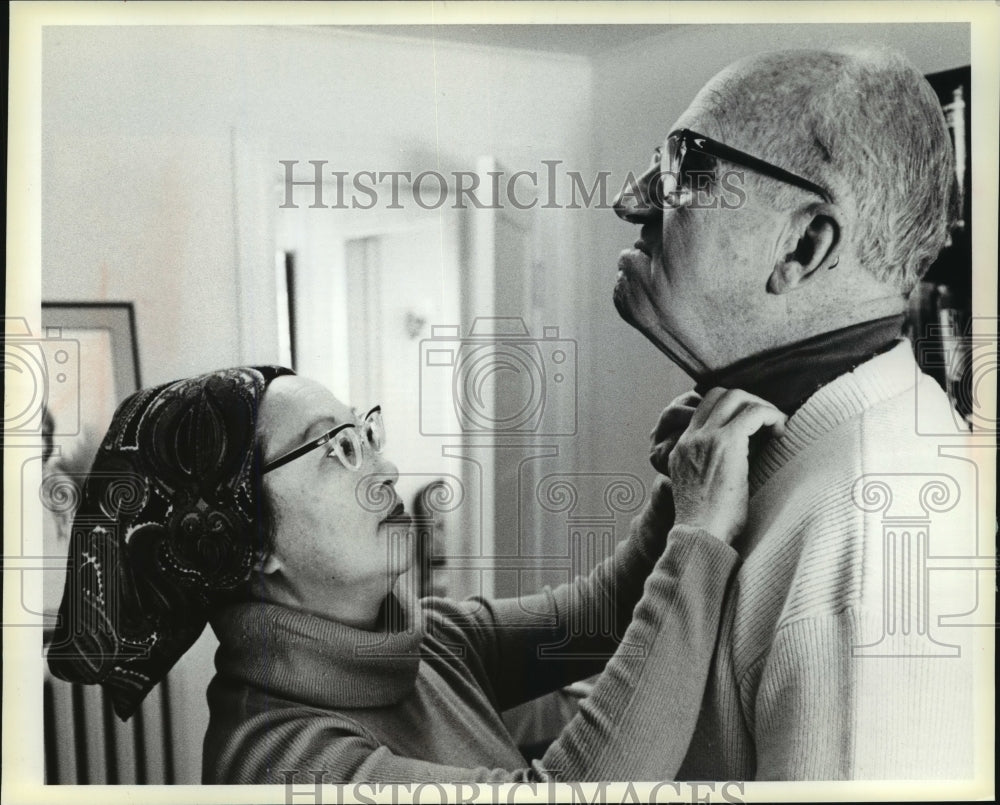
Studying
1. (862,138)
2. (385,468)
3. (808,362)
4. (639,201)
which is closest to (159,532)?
(385,468)

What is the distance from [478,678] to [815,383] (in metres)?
0.74

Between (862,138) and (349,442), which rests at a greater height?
(862,138)

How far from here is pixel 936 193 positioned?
152 cm

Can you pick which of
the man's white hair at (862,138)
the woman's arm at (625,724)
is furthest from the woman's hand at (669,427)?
the man's white hair at (862,138)

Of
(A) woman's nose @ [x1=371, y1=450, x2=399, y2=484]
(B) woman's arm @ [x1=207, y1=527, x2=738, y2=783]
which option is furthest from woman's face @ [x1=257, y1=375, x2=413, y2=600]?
(B) woman's arm @ [x1=207, y1=527, x2=738, y2=783]

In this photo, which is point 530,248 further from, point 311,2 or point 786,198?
point 311,2

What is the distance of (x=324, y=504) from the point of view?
153 centimetres

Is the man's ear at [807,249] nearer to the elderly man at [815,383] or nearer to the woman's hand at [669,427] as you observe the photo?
the elderly man at [815,383]

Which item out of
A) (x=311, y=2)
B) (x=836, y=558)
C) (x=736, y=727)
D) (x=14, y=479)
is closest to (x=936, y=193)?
(x=836, y=558)

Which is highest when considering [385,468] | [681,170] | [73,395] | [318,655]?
[681,170]

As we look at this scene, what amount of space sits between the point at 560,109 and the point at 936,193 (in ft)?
2.07

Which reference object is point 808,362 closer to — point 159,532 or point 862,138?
point 862,138

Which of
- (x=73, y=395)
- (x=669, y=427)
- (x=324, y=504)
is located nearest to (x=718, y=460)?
(x=669, y=427)

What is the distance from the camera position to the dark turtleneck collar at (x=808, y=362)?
4.93ft
